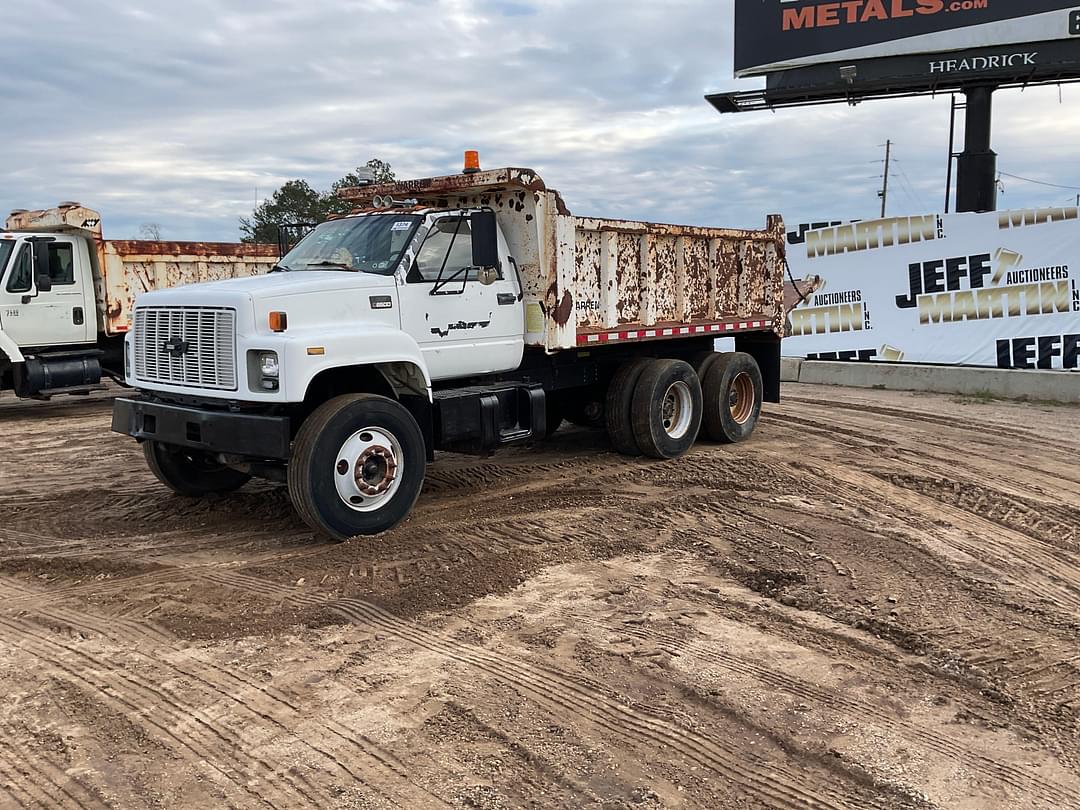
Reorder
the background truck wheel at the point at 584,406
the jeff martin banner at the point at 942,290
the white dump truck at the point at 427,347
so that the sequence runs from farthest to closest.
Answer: the jeff martin banner at the point at 942,290 < the background truck wheel at the point at 584,406 < the white dump truck at the point at 427,347

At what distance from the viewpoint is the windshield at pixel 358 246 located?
7.55 meters

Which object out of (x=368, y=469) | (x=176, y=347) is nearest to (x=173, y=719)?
(x=368, y=469)

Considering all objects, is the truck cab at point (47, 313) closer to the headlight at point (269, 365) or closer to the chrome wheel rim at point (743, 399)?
the headlight at point (269, 365)

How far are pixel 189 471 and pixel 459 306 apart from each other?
264cm

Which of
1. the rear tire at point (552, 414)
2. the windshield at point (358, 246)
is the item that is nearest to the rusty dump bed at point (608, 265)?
the windshield at point (358, 246)

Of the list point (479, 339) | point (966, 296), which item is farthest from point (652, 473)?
Answer: point (966, 296)

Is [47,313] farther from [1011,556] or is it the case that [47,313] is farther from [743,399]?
[1011,556]

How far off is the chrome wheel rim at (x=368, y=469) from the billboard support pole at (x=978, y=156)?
614 inches

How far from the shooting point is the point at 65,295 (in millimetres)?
13922

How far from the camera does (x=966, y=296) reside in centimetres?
1563

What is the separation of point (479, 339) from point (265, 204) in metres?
32.5

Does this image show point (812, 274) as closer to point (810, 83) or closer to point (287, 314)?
point (810, 83)

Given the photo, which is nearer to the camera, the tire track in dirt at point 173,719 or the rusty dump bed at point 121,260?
the tire track in dirt at point 173,719

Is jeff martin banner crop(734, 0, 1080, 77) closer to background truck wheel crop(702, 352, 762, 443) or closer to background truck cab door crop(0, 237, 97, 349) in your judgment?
background truck wheel crop(702, 352, 762, 443)
